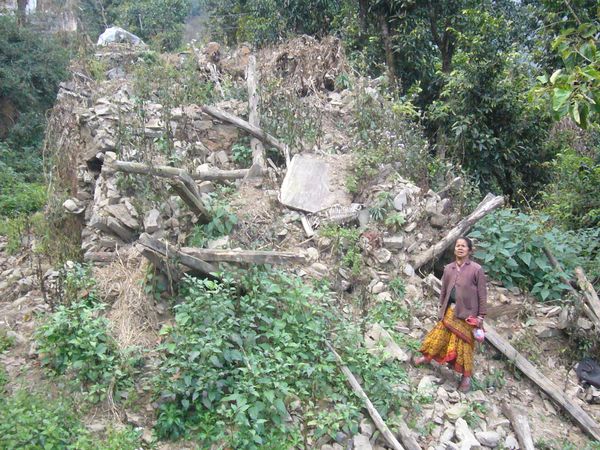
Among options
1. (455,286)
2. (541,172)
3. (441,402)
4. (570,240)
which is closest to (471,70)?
(541,172)

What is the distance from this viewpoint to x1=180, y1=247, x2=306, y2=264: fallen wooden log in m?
5.00

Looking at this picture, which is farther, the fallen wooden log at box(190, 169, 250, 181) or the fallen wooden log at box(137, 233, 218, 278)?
the fallen wooden log at box(190, 169, 250, 181)

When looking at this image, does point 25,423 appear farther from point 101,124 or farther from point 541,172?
point 541,172

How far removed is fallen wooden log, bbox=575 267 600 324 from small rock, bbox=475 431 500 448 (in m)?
1.97

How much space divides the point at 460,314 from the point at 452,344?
0.29 m

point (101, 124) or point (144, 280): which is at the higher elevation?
point (101, 124)

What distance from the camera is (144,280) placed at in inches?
201

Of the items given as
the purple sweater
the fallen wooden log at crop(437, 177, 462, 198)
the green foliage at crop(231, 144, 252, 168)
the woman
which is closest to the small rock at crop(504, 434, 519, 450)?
the woman

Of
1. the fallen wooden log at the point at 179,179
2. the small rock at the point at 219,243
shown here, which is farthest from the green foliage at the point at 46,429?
the fallen wooden log at the point at 179,179

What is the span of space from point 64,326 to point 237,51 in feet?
24.3

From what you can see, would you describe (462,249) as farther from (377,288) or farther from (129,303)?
(129,303)

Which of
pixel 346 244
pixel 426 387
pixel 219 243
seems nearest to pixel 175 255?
pixel 219 243

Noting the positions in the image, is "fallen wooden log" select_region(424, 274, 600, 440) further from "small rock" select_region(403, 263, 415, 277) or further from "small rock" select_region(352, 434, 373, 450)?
"small rock" select_region(352, 434, 373, 450)

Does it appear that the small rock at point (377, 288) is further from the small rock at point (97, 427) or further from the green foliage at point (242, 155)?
the small rock at point (97, 427)
